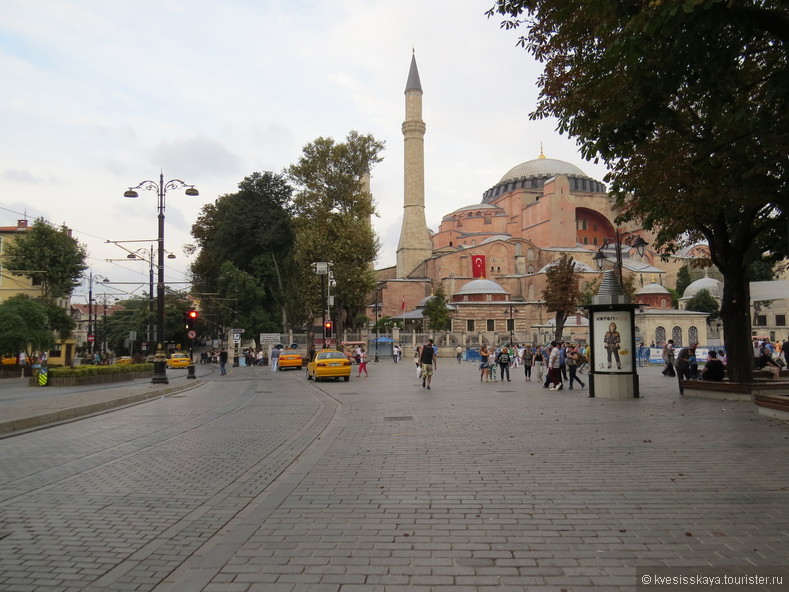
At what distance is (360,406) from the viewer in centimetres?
1448

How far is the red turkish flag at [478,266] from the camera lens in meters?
76.1

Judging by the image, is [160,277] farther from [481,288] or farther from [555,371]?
[481,288]

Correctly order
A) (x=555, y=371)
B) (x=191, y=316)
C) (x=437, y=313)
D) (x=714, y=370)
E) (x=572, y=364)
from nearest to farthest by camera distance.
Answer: (x=714, y=370), (x=555, y=371), (x=572, y=364), (x=191, y=316), (x=437, y=313)

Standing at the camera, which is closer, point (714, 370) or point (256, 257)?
point (714, 370)

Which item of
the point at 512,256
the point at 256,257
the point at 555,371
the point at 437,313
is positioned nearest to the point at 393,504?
the point at 555,371

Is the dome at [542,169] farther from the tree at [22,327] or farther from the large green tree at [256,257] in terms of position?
the tree at [22,327]

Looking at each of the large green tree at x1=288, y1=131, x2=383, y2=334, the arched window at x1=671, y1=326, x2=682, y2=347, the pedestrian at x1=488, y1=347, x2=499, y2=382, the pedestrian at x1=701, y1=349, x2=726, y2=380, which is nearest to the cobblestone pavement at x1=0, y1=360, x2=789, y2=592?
the pedestrian at x1=701, y1=349, x2=726, y2=380

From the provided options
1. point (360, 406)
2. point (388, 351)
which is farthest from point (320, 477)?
point (388, 351)

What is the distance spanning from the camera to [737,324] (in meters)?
14.9

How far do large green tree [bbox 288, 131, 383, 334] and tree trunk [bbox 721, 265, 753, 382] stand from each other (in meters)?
30.6

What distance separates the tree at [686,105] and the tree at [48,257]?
127ft

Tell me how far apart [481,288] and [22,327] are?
1865 inches

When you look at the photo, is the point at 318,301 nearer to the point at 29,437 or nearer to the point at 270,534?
the point at 29,437

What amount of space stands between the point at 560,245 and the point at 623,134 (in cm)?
7579
